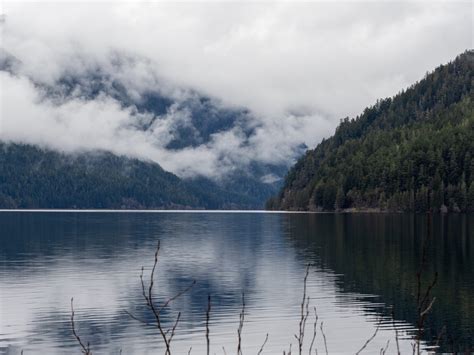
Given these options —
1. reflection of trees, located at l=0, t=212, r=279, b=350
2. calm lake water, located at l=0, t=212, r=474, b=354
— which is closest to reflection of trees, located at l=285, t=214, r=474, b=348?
calm lake water, located at l=0, t=212, r=474, b=354

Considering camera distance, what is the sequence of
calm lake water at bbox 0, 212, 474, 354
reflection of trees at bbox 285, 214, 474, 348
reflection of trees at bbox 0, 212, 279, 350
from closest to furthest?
calm lake water at bbox 0, 212, 474, 354
reflection of trees at bbox 0, 212, 279, 350
reflection of trees at bbox 285, 214, 474, 348

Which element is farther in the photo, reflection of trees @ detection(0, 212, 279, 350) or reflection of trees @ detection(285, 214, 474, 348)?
reflection of trees @ detection(285, 214, 474, 348)

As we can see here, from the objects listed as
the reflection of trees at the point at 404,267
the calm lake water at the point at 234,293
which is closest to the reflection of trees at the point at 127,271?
the calm lake water at the point at 234,293

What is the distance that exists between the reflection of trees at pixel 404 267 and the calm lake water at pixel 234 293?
0.58ft

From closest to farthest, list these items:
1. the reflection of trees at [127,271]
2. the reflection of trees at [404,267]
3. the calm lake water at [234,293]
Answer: the calm lake water at [234,293], the reflection of trees at [127,271], the reflection of trees at [404,267]

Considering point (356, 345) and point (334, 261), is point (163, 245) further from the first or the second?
point (356, 345)

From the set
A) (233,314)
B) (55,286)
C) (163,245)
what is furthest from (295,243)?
(233,314)

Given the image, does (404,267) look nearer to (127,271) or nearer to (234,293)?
(234,293)

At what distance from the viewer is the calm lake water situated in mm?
51656

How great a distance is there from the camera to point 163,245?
145 metres

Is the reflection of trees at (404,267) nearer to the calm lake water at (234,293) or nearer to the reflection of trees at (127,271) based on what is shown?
the calm lake water at (234,293)

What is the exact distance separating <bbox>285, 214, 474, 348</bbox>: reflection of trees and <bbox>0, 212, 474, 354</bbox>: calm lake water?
177 mm

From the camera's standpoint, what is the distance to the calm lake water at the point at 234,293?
51.7 metres

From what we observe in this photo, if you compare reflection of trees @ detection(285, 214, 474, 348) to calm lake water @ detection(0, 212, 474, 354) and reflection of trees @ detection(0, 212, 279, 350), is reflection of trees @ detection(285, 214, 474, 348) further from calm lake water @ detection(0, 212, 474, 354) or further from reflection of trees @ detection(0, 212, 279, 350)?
reflection of trees @ detection(0, 212, 279, 350)
